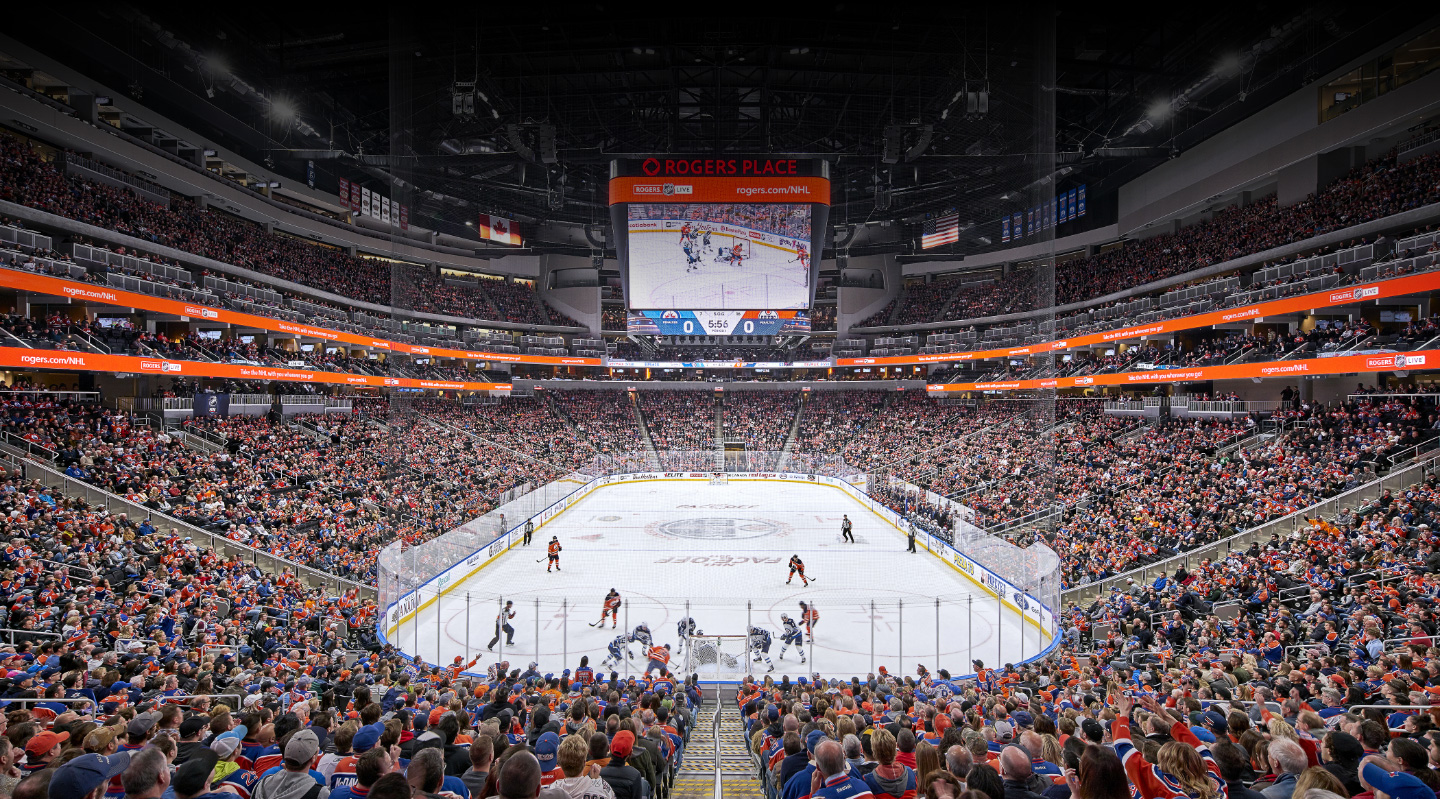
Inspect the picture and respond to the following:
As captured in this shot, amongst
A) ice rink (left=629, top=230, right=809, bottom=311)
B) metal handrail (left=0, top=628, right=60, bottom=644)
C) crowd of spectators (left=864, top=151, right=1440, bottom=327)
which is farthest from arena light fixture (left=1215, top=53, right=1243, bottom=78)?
metal handrail (left=0, top=628, right=60, bottom=644)

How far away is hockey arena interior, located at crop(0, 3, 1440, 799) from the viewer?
18.3 feet

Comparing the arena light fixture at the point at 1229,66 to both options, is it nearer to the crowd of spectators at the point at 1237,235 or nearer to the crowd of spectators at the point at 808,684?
the crowd of spectators at the point at 1237,235

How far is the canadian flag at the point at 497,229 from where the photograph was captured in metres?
46.9

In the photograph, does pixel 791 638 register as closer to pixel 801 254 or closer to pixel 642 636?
pixel 642 636

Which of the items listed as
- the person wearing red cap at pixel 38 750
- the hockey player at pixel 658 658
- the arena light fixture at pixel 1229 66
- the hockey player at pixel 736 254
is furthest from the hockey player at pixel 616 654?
the arena light fixture at pixel 1229 66

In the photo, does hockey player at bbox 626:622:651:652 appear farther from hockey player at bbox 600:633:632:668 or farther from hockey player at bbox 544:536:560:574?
hockey player at bbox 544:536:560:574

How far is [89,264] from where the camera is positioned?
69.6ft

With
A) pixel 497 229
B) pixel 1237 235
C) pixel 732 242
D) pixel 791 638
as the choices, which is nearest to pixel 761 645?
pixel 791 638

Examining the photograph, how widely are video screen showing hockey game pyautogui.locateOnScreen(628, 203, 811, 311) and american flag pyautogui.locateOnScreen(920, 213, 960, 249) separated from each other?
19.6 metres

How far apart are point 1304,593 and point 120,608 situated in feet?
67.6

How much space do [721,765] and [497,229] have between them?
46.2 m

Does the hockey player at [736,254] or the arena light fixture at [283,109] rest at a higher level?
the arena light fixture at [283,109]

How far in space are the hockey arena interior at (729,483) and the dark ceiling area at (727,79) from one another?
24 cm

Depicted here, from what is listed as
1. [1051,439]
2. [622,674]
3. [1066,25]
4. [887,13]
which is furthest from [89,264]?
[1066,25]
